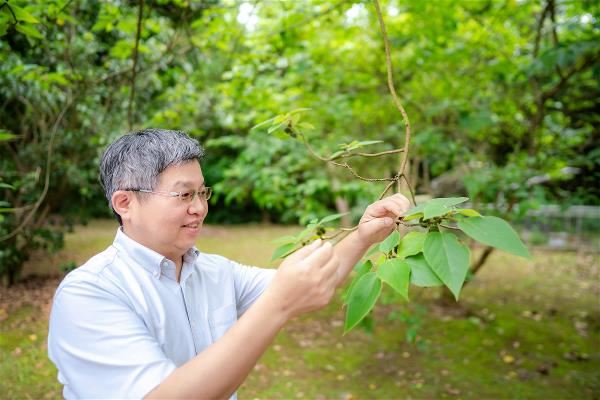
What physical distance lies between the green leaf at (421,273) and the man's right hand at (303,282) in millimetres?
183

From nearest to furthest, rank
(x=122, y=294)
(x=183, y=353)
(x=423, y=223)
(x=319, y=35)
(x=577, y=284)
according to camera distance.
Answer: (x=423, y=223) → (x=122, y=294) → (x=183, y=353) → (x=319, y=35) → (x=577, y=284)

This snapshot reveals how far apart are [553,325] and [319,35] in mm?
4766

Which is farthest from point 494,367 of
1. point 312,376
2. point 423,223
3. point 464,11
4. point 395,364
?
point 423,223

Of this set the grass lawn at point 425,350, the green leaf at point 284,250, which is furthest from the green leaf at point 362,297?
the grass lawn at point 425,350

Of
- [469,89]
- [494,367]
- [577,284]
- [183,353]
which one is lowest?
[577,284]

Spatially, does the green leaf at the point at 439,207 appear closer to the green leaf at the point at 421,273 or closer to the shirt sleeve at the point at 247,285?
the green leaf at the point at 421,273

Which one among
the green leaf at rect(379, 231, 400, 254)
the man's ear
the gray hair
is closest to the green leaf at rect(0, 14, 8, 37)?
the gray hair

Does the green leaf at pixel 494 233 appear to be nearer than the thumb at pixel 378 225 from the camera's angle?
Yes

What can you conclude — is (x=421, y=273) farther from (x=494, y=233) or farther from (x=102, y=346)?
Answer: (x=102, y=346)

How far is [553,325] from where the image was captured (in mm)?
6047

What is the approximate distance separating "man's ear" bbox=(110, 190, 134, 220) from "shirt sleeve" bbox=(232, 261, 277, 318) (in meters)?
0.51

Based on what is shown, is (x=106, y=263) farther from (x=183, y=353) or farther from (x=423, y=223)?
(x=423, y=223)

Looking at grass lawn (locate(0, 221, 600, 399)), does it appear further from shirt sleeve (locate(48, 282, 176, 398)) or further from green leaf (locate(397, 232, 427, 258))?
shirt sleeve (locate(48, 282, 176, 398))

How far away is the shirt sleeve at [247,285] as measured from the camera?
175 cm
